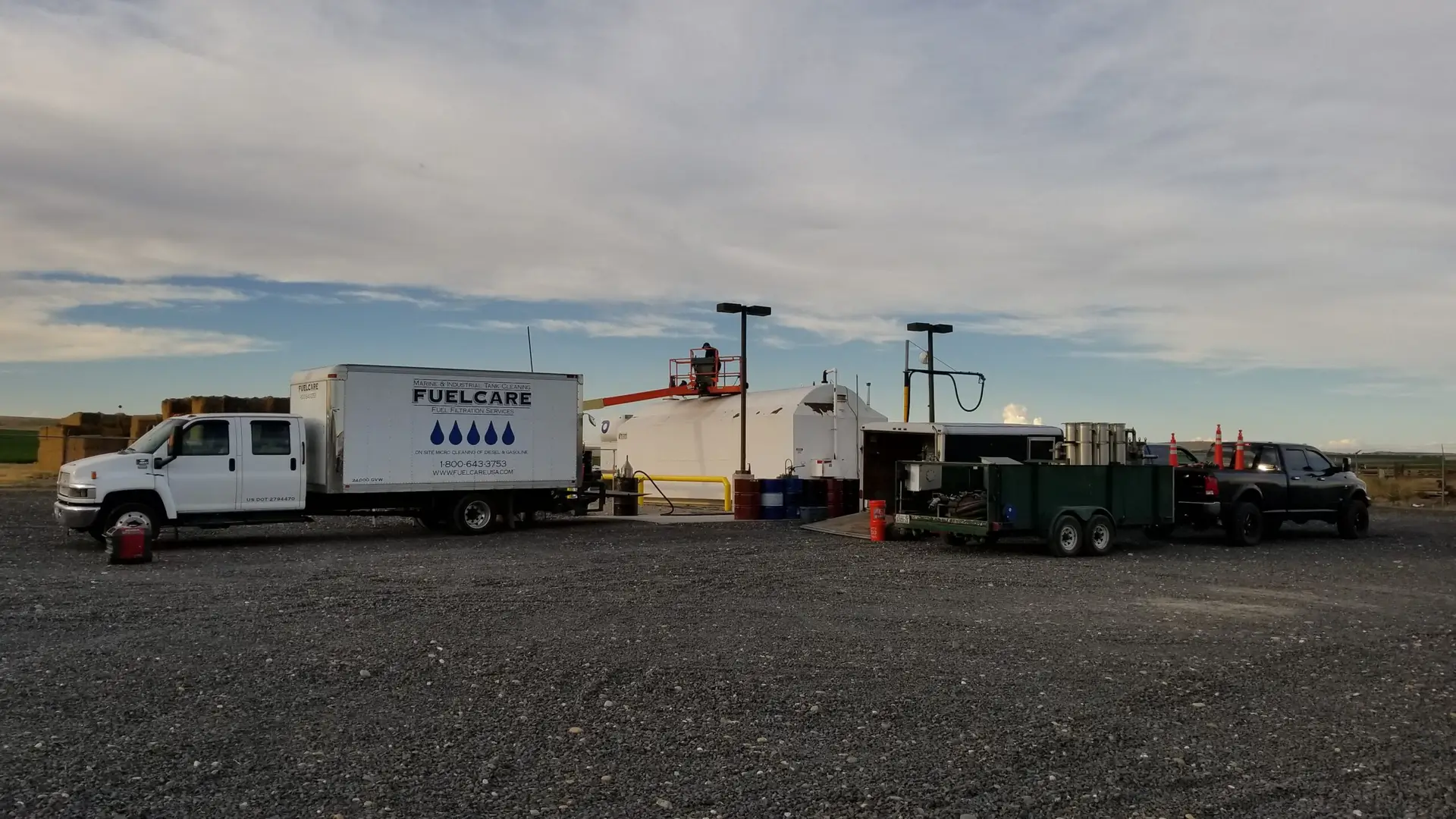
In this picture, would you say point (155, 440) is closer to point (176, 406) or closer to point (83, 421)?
point (176, 406)

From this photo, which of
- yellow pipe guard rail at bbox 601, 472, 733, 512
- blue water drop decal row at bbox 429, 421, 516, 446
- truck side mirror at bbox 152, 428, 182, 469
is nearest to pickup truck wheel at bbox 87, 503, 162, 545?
truck side mirror at bbox 152, 428, 182, 469

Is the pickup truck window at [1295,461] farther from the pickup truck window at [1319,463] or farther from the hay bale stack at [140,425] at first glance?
the hay bale stack at [140,425]

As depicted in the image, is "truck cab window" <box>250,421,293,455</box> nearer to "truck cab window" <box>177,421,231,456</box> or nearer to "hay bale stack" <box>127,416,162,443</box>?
"truck cab window" <box>177,421,231,456</box>

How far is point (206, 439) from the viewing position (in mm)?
16984

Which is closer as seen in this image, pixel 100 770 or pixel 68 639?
pixel 100 770

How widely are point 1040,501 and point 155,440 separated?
13689mm

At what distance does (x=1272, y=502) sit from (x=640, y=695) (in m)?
16.1

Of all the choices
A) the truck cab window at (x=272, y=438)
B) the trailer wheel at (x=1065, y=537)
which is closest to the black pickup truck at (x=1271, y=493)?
the trailer wheel at (x=1065, y=537)

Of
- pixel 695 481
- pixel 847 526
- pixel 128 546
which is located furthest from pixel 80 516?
pixel 695 481

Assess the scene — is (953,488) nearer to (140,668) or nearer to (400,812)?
(140,668)

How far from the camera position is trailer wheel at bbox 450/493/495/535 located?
1978 cm

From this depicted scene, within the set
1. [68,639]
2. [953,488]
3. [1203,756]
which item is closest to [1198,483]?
[953,488]

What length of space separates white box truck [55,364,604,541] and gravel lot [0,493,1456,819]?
8.47ft

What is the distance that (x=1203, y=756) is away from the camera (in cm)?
588
